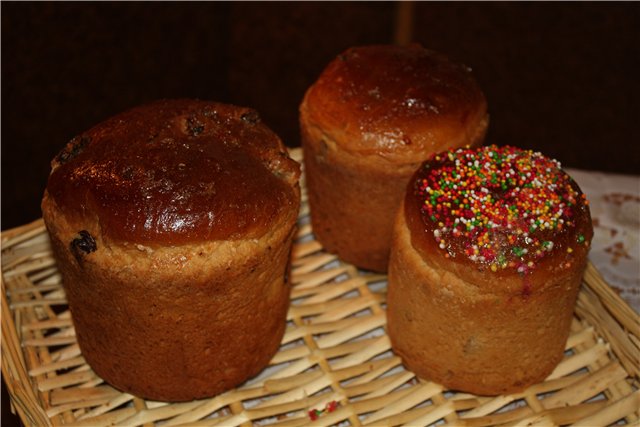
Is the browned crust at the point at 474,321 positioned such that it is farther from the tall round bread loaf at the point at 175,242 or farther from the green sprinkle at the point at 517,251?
the tall round bread loaf at the point at 175,242

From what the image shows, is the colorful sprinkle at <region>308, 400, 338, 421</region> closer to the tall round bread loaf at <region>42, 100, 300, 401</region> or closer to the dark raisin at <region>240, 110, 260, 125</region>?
the tall round bread loaf at <region>42, 100, 300, 401</region>

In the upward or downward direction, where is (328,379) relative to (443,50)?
upward

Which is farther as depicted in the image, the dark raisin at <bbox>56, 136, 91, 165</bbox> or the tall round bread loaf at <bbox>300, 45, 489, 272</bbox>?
the tall round bread loaf at <bbox>300, 45, 489, 272</bbox>

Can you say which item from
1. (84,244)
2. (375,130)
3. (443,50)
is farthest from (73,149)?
(443,50)

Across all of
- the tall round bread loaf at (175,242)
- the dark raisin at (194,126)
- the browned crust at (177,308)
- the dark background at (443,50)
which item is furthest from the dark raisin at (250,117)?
the dark background at (443,50)

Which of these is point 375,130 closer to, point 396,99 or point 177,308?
point 396,99

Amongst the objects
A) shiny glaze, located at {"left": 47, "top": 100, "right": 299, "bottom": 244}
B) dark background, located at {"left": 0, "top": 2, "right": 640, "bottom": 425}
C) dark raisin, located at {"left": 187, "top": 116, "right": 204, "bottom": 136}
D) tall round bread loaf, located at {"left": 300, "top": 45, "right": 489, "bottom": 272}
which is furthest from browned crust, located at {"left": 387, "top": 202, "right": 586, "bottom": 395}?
dark background, located at {"left": 0, "top": 2, "right": 640, "bottom": 425}

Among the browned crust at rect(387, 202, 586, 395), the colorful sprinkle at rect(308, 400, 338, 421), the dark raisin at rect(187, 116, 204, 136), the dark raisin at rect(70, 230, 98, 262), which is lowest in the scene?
the colorful sprinkle at rect(308, 400, 338, 421)
